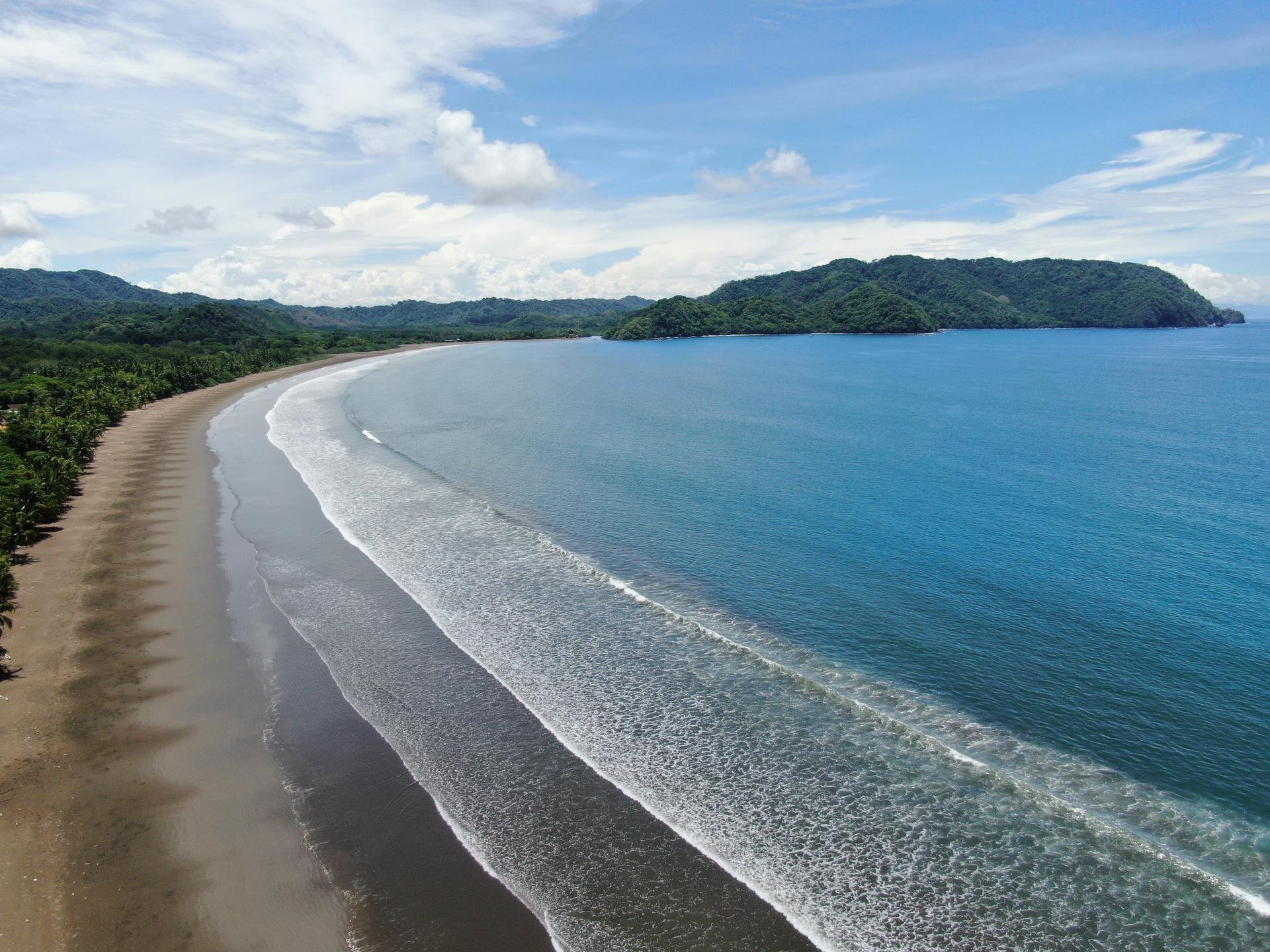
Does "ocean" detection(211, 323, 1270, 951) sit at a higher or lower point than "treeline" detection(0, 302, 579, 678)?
lower

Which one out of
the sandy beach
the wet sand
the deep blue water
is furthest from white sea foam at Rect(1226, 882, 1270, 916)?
the sandy beach

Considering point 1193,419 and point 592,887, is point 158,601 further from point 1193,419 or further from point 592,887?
point 1193,419

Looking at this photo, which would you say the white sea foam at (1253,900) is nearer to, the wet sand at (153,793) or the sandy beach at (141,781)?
the wet sand at (153,793)

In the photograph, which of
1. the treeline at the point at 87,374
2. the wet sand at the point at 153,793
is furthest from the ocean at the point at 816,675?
the treeline at the point at 87,374

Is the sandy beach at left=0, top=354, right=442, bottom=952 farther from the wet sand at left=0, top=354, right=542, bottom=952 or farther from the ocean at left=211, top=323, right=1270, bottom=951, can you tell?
the ocean at left=211, top=323, right=1270, bottom=951

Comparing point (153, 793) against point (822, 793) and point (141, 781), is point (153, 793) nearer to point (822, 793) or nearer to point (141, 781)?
point (141, 781)

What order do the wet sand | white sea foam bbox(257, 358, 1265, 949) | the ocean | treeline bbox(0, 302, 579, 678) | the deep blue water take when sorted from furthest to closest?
treeline bbox(0, 302, 579, 678)
the deep blue water
the ocean
white sea foam bbox(257, 358, 1265, 949)
the wet sand
